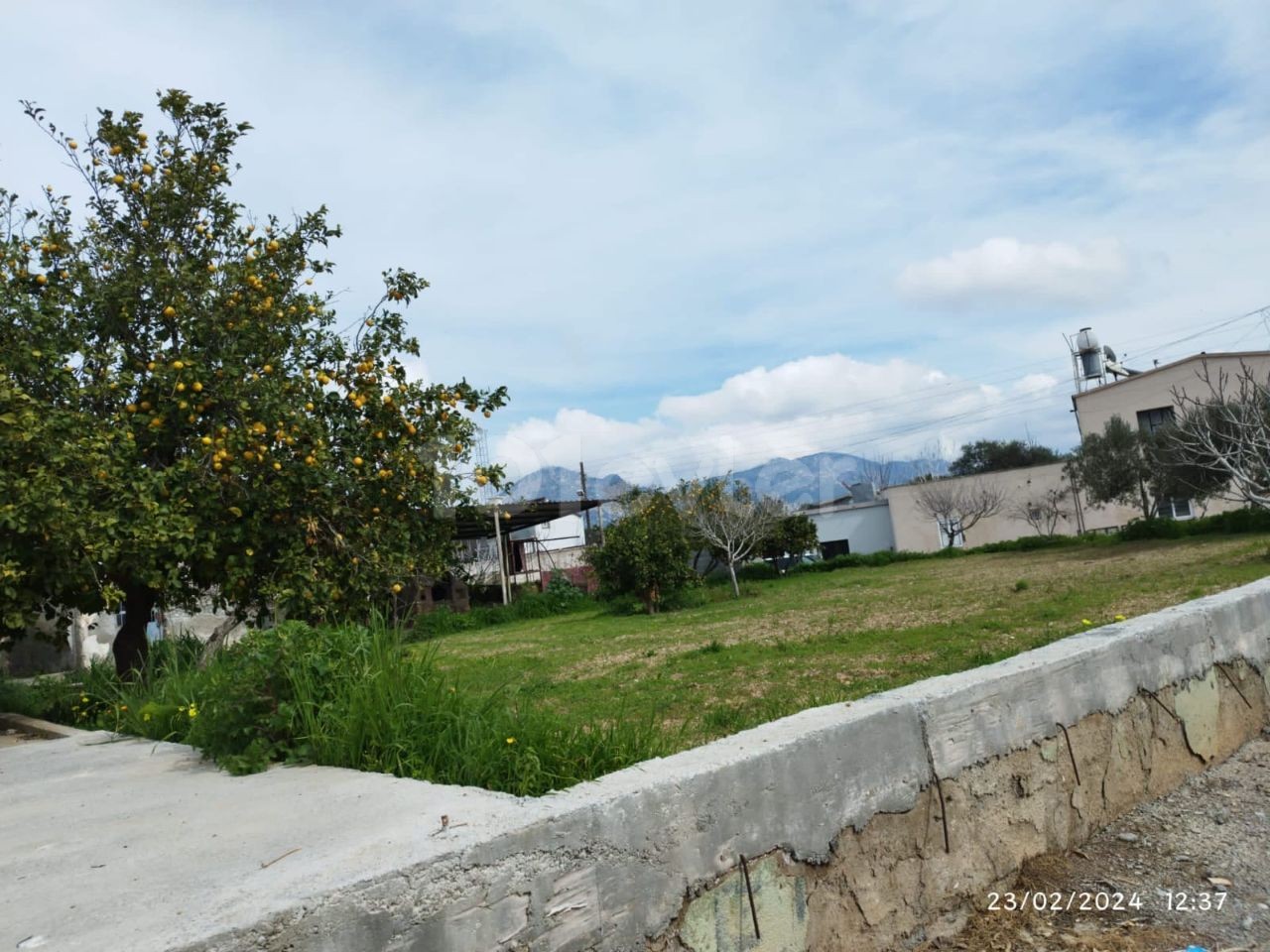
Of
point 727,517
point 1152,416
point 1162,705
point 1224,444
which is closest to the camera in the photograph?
point 1162,705

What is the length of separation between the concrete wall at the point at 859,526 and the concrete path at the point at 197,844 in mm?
43617

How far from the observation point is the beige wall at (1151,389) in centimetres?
3759

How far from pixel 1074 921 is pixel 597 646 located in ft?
37.8

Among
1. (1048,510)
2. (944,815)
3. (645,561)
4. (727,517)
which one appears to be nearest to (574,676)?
(944,815)

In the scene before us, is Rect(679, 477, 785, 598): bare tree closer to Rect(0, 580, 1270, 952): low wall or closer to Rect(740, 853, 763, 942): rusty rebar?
Rect(0, 580, 1270, 952): low wall

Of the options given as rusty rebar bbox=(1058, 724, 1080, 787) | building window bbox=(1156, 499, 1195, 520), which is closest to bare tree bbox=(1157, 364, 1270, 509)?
building window bbox=(1156, 499, 1195, 520)

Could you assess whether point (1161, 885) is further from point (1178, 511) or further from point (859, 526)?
point (859, 526)

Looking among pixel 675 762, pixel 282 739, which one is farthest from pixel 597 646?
pixel 675 762

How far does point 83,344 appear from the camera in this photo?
606cm

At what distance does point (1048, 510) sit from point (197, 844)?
4310 cm

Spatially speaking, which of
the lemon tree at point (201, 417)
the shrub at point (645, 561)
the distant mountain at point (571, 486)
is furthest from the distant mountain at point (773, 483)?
the lemon tree at point (201, 417)

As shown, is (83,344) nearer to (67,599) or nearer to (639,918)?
(67,599)

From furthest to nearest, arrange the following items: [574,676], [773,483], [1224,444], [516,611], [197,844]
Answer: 1. [773,483]
2. [516,611]
3. [1224,444]
4. [574,676]
5. [197,844]

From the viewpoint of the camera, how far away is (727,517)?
28125mm
